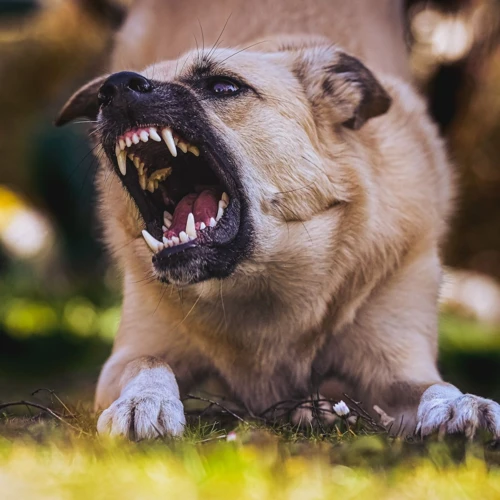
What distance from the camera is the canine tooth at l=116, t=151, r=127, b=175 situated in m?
2.82

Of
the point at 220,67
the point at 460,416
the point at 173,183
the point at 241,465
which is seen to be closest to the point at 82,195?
the point at 173,183

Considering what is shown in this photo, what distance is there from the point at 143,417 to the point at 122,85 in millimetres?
1044

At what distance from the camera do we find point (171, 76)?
9.90 ft

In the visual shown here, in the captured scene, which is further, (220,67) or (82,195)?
(82,195)

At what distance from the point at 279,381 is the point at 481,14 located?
4315 millimetres

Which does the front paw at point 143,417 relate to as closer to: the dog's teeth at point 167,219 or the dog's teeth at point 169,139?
the dog's teeth at point 167,219

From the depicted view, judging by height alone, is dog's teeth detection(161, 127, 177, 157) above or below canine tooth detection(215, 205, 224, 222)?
above

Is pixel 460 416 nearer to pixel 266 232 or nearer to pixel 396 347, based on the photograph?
pixel 396 347

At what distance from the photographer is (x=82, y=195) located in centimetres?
807

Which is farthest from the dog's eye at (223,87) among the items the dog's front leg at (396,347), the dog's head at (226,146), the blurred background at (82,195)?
the blurred background at (82,195)

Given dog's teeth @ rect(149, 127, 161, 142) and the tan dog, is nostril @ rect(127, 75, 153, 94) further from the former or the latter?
dog's teeth @ rect(149, 127, 161, 142)

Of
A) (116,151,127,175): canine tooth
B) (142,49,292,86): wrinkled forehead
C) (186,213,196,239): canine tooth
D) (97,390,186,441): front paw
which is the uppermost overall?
(142,49,292,86): wrinkled forehead

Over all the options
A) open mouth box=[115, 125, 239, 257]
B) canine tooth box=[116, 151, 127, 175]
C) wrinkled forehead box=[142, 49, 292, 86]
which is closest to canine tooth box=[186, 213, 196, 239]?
open mouth box=[115, 125, 239, 257]

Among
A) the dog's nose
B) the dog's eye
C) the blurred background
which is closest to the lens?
the dog's nose
